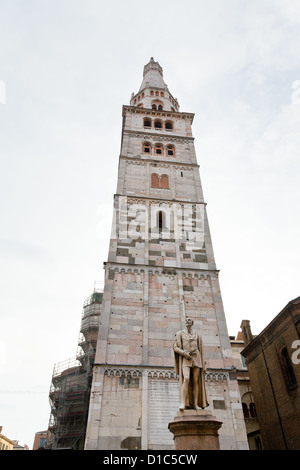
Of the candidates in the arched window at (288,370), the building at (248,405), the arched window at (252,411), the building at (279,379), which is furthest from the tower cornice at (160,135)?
the arched window at (252,411)

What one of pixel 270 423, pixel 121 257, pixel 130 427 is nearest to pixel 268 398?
pixel 270 423

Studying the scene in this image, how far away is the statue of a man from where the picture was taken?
7.30m

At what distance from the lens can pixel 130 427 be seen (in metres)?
11.9

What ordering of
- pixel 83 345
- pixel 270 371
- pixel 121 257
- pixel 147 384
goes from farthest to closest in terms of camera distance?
pixel 83 345, pixel 270 371, pixel 121 257, pixel 147 384

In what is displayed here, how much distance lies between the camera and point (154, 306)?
15.5 meters

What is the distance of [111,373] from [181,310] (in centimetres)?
453

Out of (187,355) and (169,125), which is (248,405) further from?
(169,125)

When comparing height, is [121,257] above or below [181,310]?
above

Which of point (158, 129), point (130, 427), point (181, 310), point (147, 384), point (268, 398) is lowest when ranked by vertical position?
point (130, 427)

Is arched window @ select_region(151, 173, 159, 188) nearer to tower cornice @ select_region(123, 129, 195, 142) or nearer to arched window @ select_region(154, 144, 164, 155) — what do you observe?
arched window @ select_region(154, 144, 164, 155)

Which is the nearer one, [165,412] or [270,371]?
[165,412]

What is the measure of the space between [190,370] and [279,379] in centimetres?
1435

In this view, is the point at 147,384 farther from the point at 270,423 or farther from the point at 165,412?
the point at 270,423
